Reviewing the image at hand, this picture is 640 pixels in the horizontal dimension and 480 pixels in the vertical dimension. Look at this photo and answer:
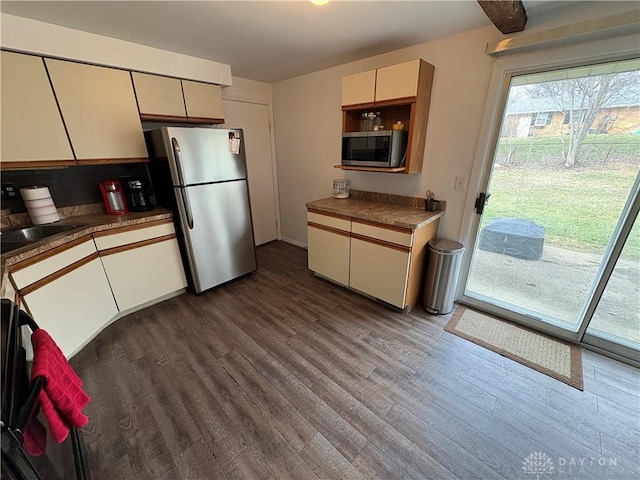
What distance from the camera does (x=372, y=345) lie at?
201 centimetres

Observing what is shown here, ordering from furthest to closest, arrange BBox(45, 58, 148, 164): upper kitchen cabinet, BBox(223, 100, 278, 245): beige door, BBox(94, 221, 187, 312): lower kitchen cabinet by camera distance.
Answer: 1. BBox(223, 100, 278, 245): beige door
2. BBox(94, 221, 187, 312): lower kitchen cabinet
3. BBox(45, 58, 148, 164): upper kitchen cabinet

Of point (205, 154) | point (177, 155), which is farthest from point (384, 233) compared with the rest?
point (177, 155)

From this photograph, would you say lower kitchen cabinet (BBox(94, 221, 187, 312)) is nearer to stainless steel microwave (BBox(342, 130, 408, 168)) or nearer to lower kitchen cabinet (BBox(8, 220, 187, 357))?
lower kitchen cabinet (BBox(8, 220, 187, 357))

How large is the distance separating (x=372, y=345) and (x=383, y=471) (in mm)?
839

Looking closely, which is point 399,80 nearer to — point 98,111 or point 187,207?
point 187,207

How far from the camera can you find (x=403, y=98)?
2.09 m

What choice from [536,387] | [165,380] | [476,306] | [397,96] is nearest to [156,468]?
[165,380]

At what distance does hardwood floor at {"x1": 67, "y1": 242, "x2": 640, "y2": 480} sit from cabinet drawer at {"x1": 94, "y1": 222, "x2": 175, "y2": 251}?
28.9 inches

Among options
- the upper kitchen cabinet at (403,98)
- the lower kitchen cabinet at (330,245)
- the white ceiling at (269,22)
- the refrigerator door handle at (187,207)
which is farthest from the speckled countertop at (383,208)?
the white ceiling at (269,22)

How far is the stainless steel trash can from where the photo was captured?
2176 mm

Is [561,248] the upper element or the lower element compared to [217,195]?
lower

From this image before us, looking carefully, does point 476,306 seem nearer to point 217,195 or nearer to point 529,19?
point 529,19

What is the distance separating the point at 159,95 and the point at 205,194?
3.31 ft

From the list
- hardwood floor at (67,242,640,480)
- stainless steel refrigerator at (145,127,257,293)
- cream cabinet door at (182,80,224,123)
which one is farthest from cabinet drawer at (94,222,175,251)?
cream cabinet door at (182,80,224,123)
